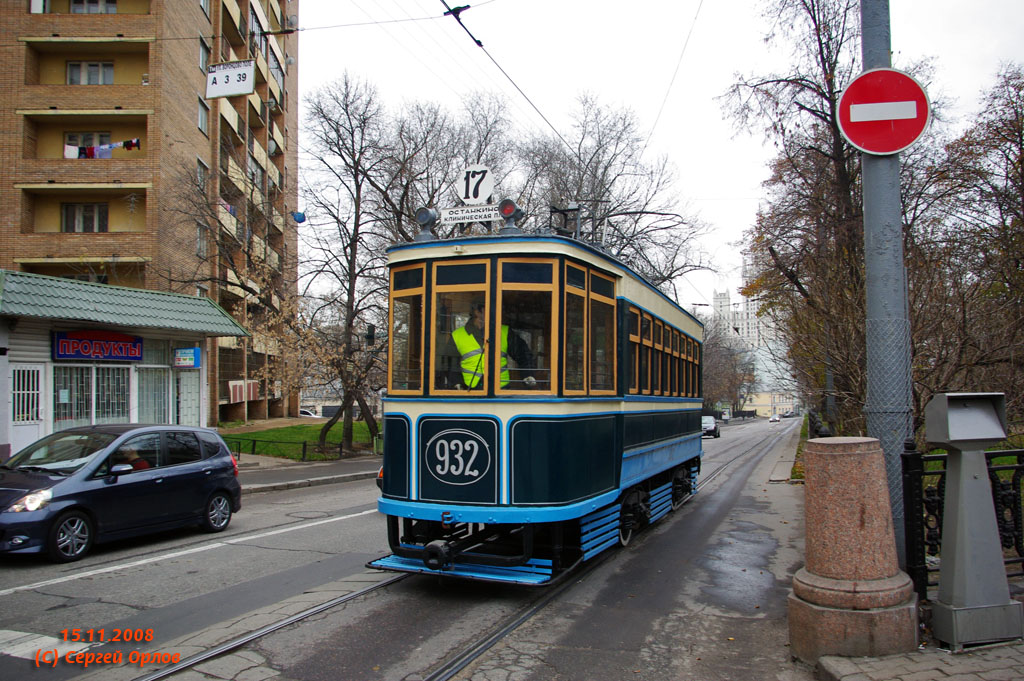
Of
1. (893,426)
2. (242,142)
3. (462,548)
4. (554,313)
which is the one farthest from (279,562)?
(242,142)

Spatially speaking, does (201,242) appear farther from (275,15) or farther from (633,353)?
(633,353)

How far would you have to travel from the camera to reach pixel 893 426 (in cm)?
545

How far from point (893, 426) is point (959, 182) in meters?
17.2

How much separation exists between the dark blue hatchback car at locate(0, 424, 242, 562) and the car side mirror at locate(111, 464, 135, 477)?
0.04 feet

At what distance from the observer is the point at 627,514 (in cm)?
902

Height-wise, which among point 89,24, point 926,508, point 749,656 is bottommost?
point 749,656

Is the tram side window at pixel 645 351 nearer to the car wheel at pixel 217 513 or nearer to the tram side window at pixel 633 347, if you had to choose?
the tram side window at pixel 633 347

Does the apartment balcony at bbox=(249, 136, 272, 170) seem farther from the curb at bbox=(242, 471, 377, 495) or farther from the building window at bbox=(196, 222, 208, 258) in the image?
the curb at bbox=(242, 471, 377, 495)

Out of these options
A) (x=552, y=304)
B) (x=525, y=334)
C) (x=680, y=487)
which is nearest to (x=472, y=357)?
(x=525, y=334)

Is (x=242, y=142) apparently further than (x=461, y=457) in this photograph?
Yes

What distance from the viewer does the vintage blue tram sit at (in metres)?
6.50

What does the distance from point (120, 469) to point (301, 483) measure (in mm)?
8877

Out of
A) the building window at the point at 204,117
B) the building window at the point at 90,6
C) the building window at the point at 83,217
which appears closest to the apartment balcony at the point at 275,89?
the building window at the point at 204,117

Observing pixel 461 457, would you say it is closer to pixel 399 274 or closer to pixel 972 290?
pixel 399 274
